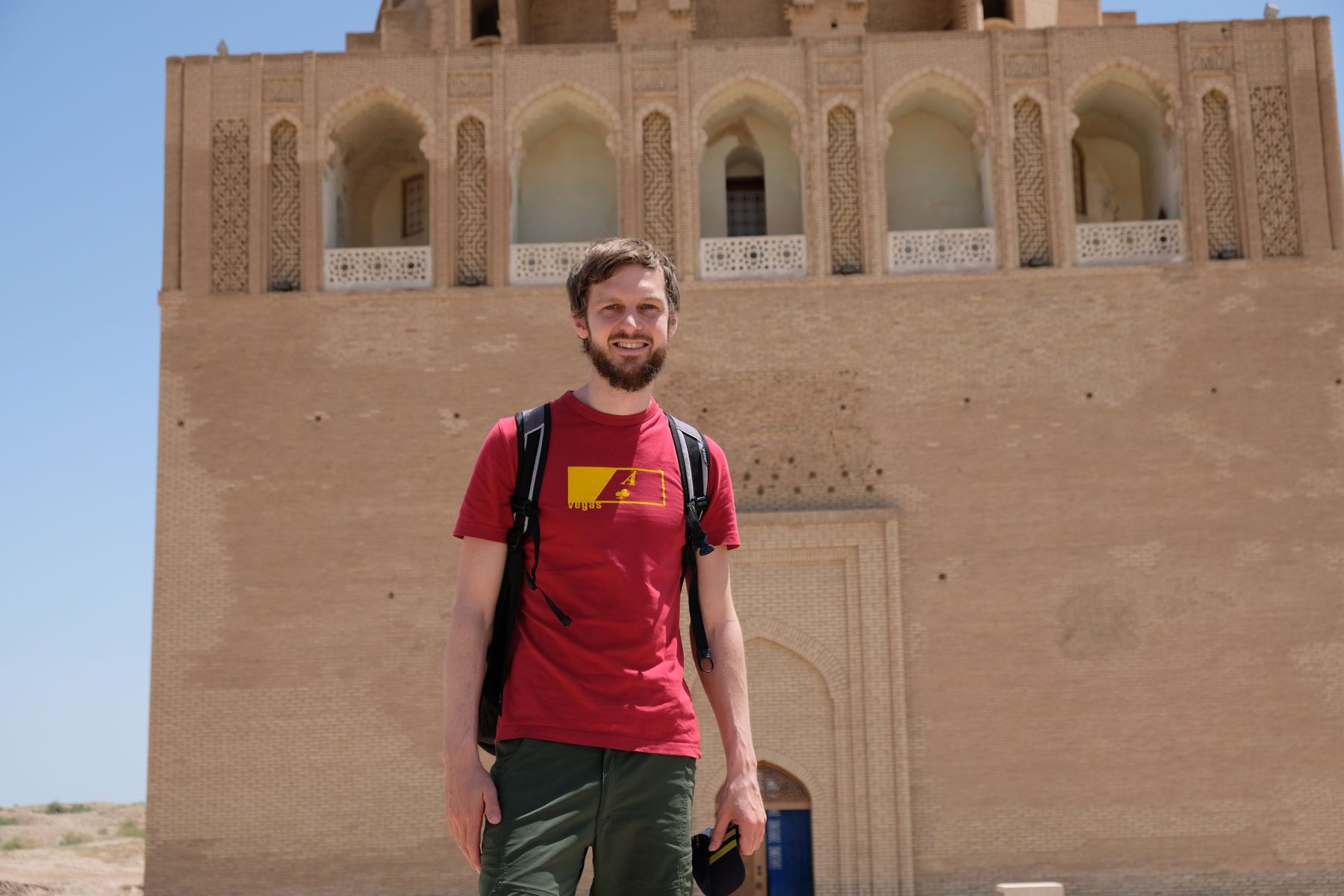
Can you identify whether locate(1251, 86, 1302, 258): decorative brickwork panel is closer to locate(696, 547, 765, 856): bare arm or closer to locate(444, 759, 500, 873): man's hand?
locate(696, 547, 765, 856): bare arm

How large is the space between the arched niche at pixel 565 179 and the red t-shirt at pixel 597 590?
42.2ft

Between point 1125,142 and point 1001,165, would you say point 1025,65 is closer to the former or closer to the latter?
point 1001,165

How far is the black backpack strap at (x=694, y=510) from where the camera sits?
292 centimetres

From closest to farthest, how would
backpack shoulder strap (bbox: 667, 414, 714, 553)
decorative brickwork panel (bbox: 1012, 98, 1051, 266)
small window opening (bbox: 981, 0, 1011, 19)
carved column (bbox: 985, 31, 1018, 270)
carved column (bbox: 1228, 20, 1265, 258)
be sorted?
backpack shoulder strap (bbox: 667, 414, 714, 553) < carved column (bbox: 1228, 20, 1265, 258) < carved column (bbox: 985, 31, 1018, 270) < decorative brickwork panel (bbox: 1012, 98, 1051, 266) < small window opening (bbox: 981, 0, 1011, 19)

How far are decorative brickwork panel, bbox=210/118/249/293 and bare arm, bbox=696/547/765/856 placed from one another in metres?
12.8

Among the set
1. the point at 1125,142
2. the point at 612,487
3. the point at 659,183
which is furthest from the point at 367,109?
the point at 612,487

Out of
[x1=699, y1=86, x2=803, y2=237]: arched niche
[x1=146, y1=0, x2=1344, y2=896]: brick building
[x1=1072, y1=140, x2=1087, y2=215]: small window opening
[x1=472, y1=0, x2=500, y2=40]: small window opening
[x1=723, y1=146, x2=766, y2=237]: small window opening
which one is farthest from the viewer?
[x1=472, y1=0, x2=500, y2=40]: small window opening

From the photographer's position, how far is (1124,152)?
16656 mm

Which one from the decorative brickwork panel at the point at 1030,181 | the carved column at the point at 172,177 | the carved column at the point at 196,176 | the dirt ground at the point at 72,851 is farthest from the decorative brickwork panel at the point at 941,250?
the dirt ground at the point at 72,851

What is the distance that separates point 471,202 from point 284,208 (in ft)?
6.05

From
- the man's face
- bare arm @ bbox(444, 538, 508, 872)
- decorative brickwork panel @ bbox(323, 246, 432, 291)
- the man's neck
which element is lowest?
bare arm @ bbox(444, 538, 508, 872)

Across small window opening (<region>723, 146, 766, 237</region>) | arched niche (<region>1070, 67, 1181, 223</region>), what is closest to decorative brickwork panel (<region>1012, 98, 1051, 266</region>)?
arched niche (<region>1070, 67, 1181, 223</region>)

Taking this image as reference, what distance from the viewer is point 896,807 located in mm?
13852

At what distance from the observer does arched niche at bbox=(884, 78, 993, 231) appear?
15484 mm
